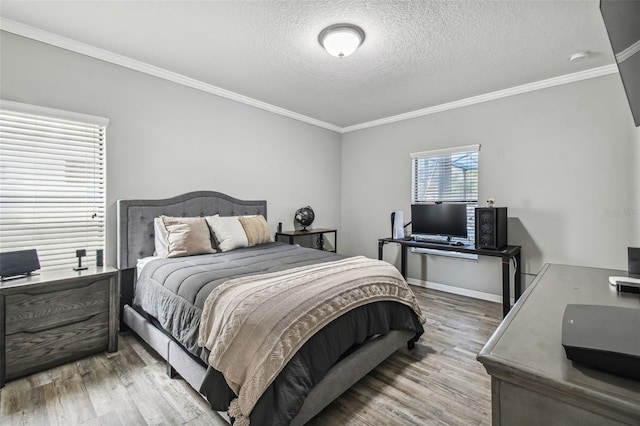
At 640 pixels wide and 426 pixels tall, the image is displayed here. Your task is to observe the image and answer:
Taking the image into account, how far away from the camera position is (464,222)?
12.2 feet

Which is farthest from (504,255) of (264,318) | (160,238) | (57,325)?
(57,325)

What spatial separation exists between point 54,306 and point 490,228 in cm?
401

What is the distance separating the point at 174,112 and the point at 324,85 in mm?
1719

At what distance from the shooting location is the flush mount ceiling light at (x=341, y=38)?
91.2 inches

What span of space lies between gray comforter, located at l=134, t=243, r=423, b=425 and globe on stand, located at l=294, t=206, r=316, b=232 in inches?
61.3

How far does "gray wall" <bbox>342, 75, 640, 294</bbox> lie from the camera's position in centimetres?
299

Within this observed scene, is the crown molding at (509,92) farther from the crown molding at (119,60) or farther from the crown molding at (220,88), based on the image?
the crown molding at (119,60)

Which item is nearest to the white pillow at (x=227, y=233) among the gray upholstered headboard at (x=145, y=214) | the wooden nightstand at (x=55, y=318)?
the gray upholstered headboard at (x=145, y=214)

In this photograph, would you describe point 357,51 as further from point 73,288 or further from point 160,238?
point 73,288

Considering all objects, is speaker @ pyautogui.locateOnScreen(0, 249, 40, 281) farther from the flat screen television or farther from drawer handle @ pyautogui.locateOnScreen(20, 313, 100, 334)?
the flat screen television

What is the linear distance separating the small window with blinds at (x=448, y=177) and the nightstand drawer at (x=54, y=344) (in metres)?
3.97

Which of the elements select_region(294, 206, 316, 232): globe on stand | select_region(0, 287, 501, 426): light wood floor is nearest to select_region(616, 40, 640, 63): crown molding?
select_region(0, 287, 501, 426): light wood floor

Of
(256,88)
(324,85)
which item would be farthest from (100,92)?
(324,85)

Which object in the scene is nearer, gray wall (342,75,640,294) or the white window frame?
gray wall (342,75,640,294)
